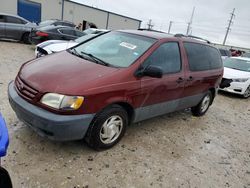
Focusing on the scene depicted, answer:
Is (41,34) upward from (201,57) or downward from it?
downward

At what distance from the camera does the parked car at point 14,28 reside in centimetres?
1198

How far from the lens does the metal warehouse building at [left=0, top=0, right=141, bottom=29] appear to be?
2314 centimetres

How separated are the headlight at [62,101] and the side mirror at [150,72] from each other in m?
1.02

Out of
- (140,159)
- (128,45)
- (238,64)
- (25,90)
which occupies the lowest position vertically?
(140,159)

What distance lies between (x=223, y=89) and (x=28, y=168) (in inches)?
284

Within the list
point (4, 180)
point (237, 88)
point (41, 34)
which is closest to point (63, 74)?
point (4, 180)

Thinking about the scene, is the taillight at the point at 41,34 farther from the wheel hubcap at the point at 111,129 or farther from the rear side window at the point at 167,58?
the wheel hubcap at the point at 111,129

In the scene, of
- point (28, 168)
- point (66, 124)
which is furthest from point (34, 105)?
point (28, 168)

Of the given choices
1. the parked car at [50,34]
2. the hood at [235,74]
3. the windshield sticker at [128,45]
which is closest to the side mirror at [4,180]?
the windshield sticker at [128,45]

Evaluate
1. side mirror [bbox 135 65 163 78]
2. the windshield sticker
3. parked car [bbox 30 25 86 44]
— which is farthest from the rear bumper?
parked car [bbox 30 25 86 44]

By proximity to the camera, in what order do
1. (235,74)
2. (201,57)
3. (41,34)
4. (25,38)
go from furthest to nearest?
(25,38)
(41,34)
(235,74)
(201,57)

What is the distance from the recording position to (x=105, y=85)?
3.13 m

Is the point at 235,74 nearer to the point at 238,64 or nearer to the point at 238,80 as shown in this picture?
the point at 238,80

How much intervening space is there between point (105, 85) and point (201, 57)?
107 inches
